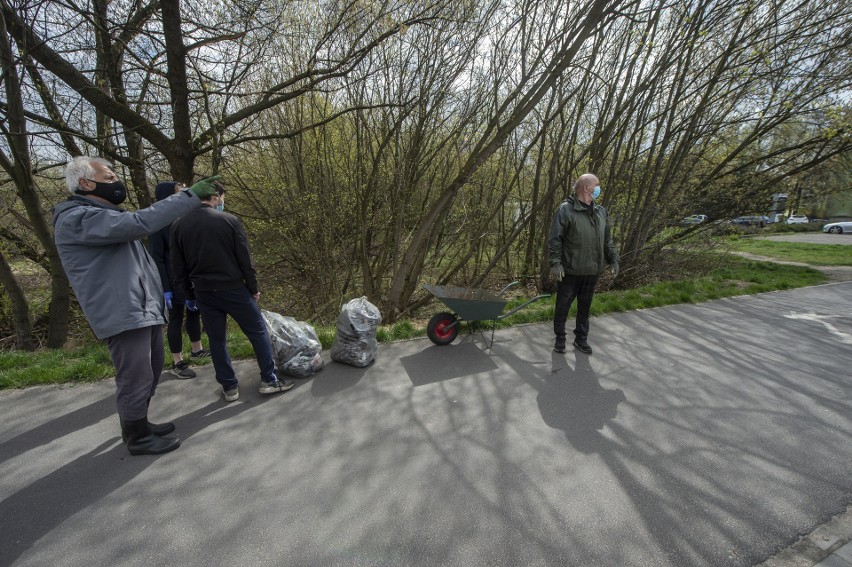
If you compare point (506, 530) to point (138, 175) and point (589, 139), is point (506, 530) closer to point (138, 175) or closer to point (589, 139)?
point (138, 175)

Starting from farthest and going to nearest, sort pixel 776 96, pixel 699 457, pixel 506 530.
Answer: pixel 776 96, pixel 699 457, pixel 506 530

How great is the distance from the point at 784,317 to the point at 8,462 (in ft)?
27.2

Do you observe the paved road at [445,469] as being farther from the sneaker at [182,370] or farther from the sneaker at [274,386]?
the sneaker at [182,370]

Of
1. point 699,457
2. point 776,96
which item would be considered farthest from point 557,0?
point 699,457

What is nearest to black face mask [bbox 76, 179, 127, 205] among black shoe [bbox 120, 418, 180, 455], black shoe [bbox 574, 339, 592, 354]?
black shoe [bbox 120, 418, 180, 455]

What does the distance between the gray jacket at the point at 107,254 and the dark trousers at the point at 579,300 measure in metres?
3.37

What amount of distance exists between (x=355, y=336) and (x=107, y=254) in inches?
74.6

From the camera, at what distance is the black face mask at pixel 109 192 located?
2.07 metres

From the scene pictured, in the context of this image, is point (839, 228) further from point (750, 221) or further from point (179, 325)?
point (179, 325)

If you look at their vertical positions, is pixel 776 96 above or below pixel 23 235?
above

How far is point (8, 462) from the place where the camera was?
2.13 m

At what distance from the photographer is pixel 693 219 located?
8.86m

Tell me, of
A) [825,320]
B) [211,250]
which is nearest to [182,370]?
[211,250]

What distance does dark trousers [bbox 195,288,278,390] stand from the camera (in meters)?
2.70
